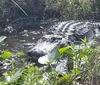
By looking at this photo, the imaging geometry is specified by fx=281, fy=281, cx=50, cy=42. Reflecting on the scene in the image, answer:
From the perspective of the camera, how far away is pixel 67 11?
1127 centimetres

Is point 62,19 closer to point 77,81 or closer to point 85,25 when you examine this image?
point 85,25

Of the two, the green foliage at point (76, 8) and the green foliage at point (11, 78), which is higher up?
the green foliage at point (76, 8)

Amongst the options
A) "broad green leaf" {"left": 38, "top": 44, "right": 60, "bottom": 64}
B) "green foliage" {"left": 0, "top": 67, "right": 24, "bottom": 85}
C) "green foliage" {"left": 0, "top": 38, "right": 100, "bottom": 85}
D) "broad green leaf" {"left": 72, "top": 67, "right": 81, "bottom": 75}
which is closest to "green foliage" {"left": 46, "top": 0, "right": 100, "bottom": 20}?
"green foliage" {"left": 0, "top": 38, "right": 100, "bottom": 85}

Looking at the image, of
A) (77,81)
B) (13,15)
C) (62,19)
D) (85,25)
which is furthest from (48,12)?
(77,81)

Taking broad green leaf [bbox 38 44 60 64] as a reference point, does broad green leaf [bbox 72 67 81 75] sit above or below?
below

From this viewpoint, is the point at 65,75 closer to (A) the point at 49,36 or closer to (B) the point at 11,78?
(B) the point at 11,78

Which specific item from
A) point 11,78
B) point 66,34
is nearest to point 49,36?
point 66,34

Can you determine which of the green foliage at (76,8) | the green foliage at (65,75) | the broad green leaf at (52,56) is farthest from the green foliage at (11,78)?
the green foliage at (76,8)

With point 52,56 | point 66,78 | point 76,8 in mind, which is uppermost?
point 76,8

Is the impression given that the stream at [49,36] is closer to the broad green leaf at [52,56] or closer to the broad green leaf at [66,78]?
the broad green leaf at [66,78]

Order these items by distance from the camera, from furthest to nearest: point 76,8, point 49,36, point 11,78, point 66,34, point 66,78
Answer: point 76,8 < point 66,34 < point 49,36 < point 66,78 < point 11,78

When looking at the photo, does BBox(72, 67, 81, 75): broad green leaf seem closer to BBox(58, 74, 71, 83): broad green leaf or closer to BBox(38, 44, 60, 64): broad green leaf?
BBox(58, 74, 71, 83): broad green leaf

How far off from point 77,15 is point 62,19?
643mm

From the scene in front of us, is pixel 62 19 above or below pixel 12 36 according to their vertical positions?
above
